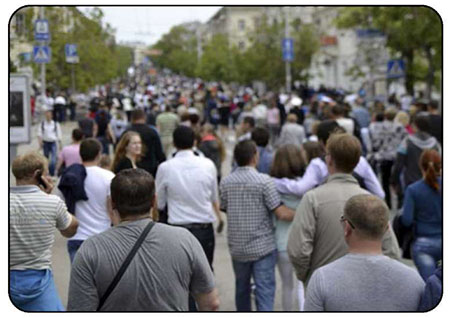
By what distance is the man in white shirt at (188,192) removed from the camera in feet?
21.1

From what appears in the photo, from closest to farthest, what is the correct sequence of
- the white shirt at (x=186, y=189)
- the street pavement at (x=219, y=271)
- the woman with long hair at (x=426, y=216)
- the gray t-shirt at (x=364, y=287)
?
the gray t-shirt at (x=364, y=287) → the street pavement at (x=219, y=271) → the woman with long hair at (x=426, y=216) → the white shirt at (x=186, y=189)

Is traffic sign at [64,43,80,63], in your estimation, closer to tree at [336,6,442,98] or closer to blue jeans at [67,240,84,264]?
blue jeans at [67,240,84,264]

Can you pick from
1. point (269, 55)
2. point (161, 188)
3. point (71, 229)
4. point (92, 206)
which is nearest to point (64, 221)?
point (71, 229)

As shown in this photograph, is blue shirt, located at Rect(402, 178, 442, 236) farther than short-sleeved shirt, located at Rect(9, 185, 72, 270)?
Yes

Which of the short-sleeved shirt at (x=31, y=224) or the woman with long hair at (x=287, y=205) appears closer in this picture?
the short-sleeved shirt at (x=31, y=224)

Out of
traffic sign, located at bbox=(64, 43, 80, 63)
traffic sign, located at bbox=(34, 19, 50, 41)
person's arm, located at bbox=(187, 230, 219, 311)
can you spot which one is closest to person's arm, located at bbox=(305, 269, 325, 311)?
person's arm, located at bbox=(187, 230, 219, 311)

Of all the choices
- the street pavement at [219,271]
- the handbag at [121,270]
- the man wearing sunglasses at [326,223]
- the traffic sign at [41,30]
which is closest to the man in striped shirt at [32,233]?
the street pavement at [219,271]

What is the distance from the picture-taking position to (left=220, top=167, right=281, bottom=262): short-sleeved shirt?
620 centimetres

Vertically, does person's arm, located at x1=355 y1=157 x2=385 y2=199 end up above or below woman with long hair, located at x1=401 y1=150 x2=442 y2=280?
above

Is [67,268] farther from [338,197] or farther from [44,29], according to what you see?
[44,29]

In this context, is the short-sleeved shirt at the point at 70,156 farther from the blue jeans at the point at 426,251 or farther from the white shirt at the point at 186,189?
the blue jeans at the point at 426,251

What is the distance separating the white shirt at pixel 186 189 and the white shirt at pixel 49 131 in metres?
6.97
